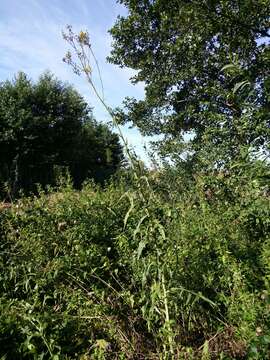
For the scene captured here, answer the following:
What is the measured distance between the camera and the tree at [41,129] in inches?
892

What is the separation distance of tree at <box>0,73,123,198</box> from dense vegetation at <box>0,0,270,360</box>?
17.0 meters

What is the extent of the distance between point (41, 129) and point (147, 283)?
21.6 meters

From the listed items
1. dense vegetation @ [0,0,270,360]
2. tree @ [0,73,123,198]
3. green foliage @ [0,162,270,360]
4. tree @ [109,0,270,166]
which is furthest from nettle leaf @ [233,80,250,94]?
tree @ [0,73,123,198]

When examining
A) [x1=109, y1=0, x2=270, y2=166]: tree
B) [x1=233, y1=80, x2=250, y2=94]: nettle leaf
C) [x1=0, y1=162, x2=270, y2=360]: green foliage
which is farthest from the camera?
[x1=109, y1=0, x2=270, y2=166]: tree

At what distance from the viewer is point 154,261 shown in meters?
2.35

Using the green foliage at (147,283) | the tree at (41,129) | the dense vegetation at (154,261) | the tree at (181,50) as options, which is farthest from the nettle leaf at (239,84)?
the tree at (41,129)

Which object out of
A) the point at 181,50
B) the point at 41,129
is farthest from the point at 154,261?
the point at 41,129

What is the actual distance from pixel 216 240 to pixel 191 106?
367 inches

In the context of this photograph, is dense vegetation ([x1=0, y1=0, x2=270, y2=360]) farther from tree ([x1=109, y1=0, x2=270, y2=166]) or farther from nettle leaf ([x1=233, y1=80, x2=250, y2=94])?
tree ([x1=109, y1=0, x2=270, y2=166])

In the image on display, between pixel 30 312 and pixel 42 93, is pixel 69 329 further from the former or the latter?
pixel 42 93

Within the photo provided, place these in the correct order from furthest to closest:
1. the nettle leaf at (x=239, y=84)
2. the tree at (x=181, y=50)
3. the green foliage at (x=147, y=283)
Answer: the tree at (x=181, y=50)
the green foliage at (x=147, y=283)
the nettle leaf at (x=239, y=84)

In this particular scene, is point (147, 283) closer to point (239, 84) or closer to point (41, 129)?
point (239, 84)

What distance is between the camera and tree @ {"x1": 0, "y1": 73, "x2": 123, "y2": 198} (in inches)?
892

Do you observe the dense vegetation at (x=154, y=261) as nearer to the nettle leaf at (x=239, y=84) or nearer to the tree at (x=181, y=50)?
the nettle leaf at (x=239, y=84)
